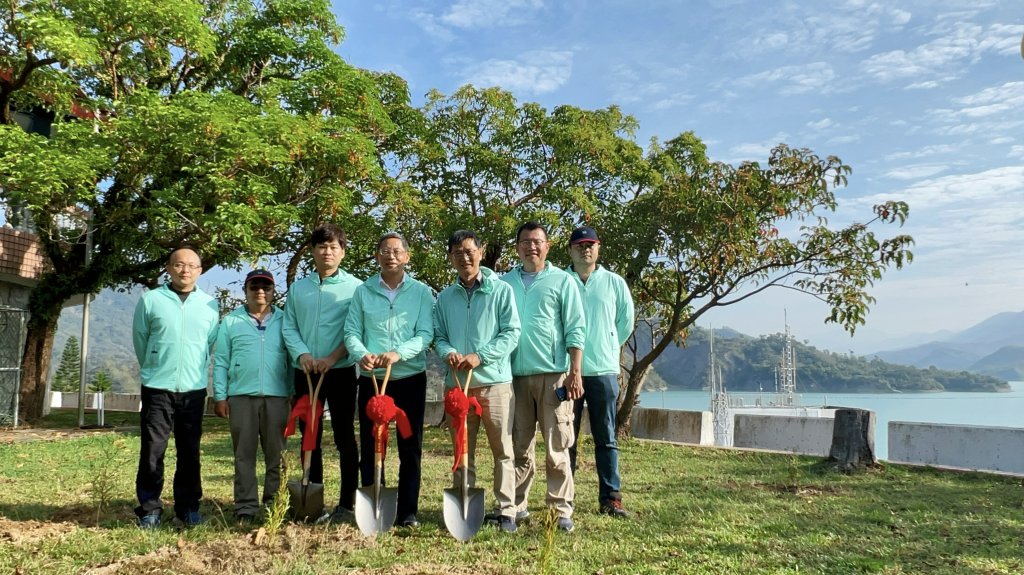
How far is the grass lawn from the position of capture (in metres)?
3.62

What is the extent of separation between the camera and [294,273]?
13828 millimetres

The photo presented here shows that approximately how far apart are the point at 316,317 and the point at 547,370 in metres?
1.47

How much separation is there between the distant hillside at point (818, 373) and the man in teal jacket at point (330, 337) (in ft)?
339

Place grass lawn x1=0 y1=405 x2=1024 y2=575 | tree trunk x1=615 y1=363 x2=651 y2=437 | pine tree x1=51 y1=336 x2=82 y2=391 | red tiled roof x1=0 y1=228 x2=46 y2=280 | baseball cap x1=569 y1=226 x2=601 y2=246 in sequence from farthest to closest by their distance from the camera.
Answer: pine tree x1=51 y1=336 x2=82 y2=391, red tiled roof x1=0 y1=228 x2=46 y2=280, tree trunk x1=615 y1=363 x2=651 y2=437, baseball cap x1=569 y1=226 x2=601 y2=246, grass lawn x1=0 y1=405 x2=1024 y2=575

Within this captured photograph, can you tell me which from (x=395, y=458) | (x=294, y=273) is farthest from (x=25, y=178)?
(x=395, y=458)

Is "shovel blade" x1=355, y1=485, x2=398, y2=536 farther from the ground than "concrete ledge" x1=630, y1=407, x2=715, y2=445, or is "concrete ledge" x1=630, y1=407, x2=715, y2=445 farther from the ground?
"shovel blade" x1=355, y1=485, x2=398, y2=536

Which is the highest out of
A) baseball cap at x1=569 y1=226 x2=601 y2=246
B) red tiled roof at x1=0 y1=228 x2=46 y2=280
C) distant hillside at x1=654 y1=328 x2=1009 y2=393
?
red tiled roof at x1=0 y1=228 x2=46 y2=280

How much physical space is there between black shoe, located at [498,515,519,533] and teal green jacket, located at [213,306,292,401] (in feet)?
5.10

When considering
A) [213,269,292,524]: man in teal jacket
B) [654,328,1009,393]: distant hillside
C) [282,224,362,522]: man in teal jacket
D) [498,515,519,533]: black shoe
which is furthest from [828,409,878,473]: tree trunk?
[654,328,1009,393]: distant hillside

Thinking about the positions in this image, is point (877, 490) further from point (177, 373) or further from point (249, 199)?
point (249, 199)

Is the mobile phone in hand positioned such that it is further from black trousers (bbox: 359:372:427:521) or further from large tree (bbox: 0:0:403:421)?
large tree (bbox: 0:0:403:421)

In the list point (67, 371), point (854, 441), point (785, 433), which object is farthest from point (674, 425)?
point (67, 371)

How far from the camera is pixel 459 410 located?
13.7 feet

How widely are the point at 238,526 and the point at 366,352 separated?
50.9 inches
